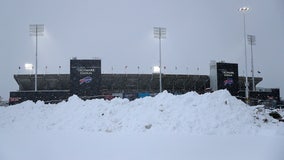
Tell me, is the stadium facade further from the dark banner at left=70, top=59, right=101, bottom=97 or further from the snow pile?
the snow pile

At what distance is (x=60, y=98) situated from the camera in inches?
1197

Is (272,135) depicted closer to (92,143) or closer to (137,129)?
(137,129)

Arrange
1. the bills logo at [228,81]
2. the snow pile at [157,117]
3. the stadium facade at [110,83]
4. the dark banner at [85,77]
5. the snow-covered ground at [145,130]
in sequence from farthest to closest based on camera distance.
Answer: the bills logo at [228,81], the dark banner at [85,77], the stadium facade at [110,83], the snow pile at [157,117], the snow-covered ground at [145,130]

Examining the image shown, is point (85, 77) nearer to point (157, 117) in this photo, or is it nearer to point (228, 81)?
point (157, 117)

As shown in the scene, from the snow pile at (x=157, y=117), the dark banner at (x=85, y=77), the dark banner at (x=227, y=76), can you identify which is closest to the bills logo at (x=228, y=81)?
the dark banner at (x=227, y=76)

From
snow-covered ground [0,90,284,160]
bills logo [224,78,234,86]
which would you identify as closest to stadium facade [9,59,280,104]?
bills logo [224,78,234,86]

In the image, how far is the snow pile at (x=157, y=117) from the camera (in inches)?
522

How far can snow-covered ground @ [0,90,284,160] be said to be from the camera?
838cm

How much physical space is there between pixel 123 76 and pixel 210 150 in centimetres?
4096

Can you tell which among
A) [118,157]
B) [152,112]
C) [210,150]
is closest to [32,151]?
[118,157]

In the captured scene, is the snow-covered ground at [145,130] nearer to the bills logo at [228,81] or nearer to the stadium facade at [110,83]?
the stadium facade at [110,83]

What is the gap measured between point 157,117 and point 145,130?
131 centimetres

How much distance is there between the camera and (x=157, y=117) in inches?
578

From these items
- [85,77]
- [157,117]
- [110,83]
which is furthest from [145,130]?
[110,83]
